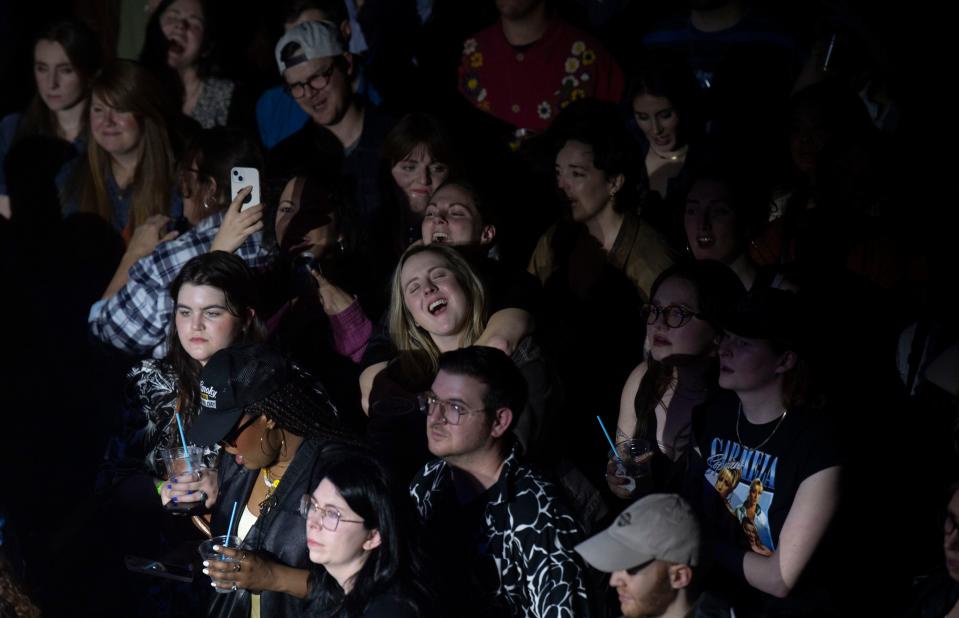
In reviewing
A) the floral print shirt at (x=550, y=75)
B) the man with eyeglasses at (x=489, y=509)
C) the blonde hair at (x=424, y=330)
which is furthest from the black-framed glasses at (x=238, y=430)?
the floral print shirt at (x=550, y=75)

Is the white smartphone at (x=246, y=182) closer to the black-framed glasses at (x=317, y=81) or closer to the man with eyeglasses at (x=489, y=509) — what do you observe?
the black-framed glasses at (x=317, y=81)

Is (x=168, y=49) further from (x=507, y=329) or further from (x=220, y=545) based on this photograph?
(x=220, y=545)

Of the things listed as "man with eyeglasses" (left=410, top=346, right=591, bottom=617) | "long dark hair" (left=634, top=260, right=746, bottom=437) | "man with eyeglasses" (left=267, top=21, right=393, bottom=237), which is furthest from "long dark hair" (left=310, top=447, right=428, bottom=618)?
"man with eyeglasses" (left=267, top=21, right=393, bottom=237)

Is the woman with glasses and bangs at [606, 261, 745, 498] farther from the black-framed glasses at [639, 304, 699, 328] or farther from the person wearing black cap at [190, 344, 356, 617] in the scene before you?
the person wearing black cap at [190, 344, 356, 617]

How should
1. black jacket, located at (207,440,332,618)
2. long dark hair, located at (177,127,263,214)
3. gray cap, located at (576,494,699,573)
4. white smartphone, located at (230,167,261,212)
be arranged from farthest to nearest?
long dark hair, located at (177,127,263,214), white smartphone, located at (230,167,261,212), black jacket, located at (207,440,332,618), gray cap, located at (576,494,699,573)

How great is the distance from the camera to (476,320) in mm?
4594

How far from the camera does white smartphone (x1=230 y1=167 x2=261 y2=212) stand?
519 centimetres

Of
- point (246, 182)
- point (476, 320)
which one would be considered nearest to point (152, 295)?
point (246, 182)

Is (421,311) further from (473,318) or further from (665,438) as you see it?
(665,438)

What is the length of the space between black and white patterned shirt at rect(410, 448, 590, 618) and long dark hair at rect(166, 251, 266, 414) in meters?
1.26

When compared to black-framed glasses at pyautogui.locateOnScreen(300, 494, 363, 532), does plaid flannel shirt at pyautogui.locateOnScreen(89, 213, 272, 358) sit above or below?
above

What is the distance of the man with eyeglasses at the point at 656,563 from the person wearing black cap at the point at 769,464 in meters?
0.36

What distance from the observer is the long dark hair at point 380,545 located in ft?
10.6

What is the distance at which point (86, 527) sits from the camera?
4621 millimetres
